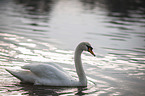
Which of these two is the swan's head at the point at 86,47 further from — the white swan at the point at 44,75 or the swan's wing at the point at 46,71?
the swan's wing at the point at 46,71

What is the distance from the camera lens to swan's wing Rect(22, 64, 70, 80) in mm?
9000

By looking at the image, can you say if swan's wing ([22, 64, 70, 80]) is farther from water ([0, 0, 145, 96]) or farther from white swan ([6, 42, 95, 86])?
water ([0, 0, 145, 96])

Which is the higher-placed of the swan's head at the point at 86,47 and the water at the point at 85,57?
the swan's head at the point at 86,47

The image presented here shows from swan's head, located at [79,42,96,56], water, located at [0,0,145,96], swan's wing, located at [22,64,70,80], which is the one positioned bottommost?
water, located at [0,0,145,96]

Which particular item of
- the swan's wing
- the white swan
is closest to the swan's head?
the white swan

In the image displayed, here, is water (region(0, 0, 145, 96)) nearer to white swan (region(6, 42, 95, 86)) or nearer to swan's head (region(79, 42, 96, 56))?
white swan (region(6, 42, 95, 86))

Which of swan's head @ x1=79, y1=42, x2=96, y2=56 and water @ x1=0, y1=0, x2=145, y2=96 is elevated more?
swan's head @ x1=79, y1=42, x2=96, y2=56

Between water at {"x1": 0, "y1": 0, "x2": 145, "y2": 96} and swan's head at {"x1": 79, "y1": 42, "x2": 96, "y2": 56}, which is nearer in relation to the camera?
water at {"x1": 0, "y1": 0, "x2": 145, "y2": 96}

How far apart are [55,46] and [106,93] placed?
6483 mm

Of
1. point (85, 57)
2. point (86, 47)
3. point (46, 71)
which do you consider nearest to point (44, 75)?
point (46, 71)

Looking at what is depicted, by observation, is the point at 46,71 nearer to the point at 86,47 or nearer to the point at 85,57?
the point at 86,47

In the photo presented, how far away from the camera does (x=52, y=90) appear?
29.1 ft

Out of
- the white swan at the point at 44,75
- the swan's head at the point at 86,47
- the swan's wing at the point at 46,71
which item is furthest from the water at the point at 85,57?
the swan's head at the point at 86,47

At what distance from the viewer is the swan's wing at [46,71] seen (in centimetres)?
900
